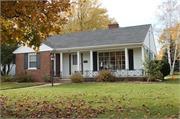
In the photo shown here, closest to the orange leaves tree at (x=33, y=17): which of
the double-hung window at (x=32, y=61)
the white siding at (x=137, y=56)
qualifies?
the white siding at (x=137, y=56)

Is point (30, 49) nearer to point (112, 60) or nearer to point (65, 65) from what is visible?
point (65, 65)

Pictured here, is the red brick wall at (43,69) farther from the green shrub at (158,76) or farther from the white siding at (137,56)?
the green shrub at (158,76)

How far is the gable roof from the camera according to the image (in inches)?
574

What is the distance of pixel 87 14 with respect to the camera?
29703mm

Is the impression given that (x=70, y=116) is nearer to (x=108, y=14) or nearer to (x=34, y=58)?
(x=34, y=58)

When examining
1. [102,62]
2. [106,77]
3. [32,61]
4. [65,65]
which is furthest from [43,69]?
[106,77]

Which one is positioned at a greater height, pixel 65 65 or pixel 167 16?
pixel 167 16

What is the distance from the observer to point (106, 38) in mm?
16109

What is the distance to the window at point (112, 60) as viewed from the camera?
606 inches

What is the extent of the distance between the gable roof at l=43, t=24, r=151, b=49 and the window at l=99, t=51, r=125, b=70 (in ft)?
4.56

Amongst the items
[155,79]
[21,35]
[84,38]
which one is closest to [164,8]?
[84,38]

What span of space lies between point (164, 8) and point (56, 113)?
2280 cm

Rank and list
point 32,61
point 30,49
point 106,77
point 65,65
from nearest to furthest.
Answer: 1. point 106,77
2. point 30,49
3. point 32,61
4. point 65,65

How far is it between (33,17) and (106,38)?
420 inches
